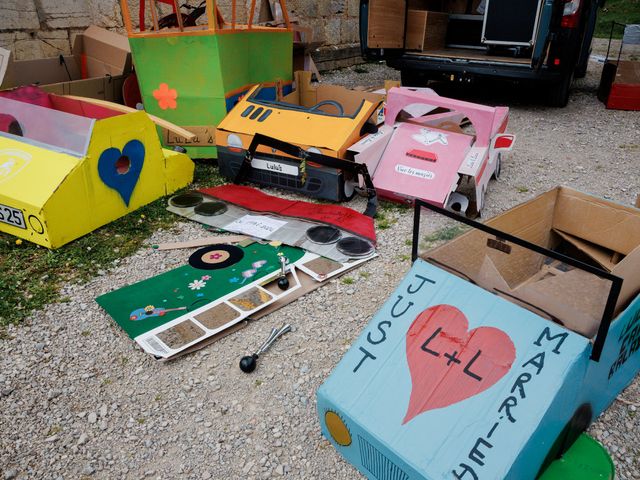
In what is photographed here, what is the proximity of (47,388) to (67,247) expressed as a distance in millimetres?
1265

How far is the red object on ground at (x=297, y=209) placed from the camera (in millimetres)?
3508

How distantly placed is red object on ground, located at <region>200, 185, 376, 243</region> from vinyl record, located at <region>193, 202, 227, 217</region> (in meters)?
0.08

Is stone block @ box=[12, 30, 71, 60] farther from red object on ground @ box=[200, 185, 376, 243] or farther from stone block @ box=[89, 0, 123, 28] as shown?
red object on ground @ box=[200, 185, 376, 243]

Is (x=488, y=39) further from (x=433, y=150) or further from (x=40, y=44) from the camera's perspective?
(x=40, y=44)

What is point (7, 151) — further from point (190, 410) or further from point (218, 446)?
point (218, 446)

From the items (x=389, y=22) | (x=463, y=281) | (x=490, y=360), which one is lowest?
(x=490, y=360)

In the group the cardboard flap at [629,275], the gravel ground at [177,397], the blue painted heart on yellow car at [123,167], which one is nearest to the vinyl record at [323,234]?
the gravel ground at [177,397]

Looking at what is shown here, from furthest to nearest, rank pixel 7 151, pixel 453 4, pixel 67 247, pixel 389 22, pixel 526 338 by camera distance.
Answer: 1. pixel 453 4
2. pixel 389 22
3. pixel 7 151
4. pixel 67 247
5. pixel 526 338

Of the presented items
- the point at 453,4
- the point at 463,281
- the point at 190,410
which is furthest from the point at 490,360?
the point at 453,4

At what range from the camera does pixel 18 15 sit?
549 centimetres

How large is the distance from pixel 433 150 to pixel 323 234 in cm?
Result: 113

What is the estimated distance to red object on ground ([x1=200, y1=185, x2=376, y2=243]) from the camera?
3508 mm

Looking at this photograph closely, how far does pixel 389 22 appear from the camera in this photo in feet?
22.2

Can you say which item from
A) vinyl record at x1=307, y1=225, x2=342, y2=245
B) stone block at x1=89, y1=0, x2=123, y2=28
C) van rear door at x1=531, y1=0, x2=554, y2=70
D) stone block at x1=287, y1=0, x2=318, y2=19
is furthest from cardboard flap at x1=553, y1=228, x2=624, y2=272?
stone block at x1=287, y1=0, x2=318, y2=19
